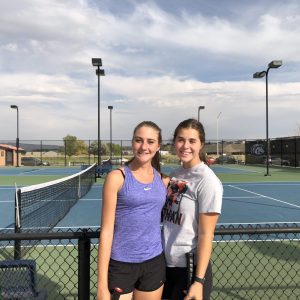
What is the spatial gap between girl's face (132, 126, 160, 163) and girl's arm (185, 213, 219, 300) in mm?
491

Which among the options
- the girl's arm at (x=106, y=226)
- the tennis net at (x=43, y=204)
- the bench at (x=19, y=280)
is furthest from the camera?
the tennis net at (x=43, y=204)

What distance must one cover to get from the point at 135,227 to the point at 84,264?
0.67 m

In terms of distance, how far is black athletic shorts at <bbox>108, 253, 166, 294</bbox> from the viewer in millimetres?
2377

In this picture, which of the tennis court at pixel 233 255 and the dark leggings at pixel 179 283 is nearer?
the dark leggings at pixel 179 283

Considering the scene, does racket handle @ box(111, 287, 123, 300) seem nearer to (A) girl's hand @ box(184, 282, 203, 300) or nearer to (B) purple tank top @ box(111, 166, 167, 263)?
(B) purple tank top @ box(111, 166, 167, 263)

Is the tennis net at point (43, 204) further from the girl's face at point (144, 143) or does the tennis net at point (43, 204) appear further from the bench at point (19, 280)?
the girl's face at point (144, 143)

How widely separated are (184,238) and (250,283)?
9.89 feet

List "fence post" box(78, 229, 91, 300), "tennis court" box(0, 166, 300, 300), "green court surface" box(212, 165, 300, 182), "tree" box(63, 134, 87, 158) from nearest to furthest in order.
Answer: "fence post" box(78, 229, 91, 300)
"tennis court" box(0, 166, 300, 300)
"green court surface" box(212, 165, 300, 182)
"tree" box(63, 134, 87, 158)

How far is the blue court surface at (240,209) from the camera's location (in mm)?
9373

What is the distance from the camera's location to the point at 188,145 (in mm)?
2473

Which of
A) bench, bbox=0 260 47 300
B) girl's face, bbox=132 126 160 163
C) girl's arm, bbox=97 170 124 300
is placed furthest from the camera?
bench, bbox=0 260 47 300

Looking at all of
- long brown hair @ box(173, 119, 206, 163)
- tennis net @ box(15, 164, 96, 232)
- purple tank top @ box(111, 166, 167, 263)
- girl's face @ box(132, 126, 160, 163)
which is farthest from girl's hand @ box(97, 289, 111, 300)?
tennis net @ box(15, 164, 96, 232)

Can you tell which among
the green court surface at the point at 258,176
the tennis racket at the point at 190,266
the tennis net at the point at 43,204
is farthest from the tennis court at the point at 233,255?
the green court surface at the point at 258,176

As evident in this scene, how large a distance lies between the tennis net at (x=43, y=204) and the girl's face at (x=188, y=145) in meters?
3.85
